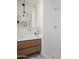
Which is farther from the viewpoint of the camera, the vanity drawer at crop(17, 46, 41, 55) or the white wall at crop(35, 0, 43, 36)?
the white wall at crop(35, 0, 43, 36)

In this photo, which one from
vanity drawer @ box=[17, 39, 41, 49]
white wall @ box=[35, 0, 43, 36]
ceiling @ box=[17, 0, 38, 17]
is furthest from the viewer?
white wall @ box=[35, 0, 43, 36]

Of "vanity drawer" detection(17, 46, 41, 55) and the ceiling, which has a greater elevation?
the ceiling

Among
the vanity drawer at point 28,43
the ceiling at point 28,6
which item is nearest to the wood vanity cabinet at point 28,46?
the vanity drawer at point 28,43

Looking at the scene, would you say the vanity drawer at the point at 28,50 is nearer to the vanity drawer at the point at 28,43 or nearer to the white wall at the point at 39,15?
the vanity drawer at the point at 28,43

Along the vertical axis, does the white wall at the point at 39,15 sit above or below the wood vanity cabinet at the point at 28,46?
above

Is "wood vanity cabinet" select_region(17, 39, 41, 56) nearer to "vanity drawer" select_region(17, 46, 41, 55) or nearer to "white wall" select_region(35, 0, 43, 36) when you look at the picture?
"vanity drawer" select_region(17, 46, 41, 55)

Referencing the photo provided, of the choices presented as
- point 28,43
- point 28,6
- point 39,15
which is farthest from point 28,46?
point 28,6

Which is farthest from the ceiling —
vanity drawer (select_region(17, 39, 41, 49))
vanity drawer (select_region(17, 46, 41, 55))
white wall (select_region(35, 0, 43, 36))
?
vanity drawer (select_region(17, 46, 41, 55))

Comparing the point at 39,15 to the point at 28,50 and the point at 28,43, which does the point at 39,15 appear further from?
the point at 28,50

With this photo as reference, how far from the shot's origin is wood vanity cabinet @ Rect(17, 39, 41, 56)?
2708mm

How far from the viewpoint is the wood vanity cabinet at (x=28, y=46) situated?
2708mm

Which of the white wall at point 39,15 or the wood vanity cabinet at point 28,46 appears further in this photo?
the white wall at point 39,15

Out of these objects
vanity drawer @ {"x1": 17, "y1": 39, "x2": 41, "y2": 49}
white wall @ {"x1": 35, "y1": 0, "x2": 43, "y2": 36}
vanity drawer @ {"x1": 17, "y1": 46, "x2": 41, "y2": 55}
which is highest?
white wall @ {"x1": 35, "y1": 0, "x2": 43, "y2": 36}
